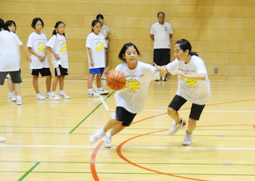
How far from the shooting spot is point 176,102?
4.64 meters

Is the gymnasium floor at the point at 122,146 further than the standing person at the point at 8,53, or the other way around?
the standing person at the point at 8,53

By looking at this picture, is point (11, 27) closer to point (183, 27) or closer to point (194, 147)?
point (194, 147)

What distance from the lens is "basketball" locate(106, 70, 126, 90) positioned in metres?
4.12

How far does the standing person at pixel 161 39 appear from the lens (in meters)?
11.5

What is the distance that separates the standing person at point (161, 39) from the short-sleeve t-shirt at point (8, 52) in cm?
548

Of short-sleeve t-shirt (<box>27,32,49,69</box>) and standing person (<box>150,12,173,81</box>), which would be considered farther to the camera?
standing person (<box>150,12,173,81</box>)

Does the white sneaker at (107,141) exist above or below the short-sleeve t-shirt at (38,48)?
below

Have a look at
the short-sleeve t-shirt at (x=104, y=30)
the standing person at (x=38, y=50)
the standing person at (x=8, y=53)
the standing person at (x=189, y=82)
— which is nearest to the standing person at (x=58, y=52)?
the standing person at (x=38, y=50)

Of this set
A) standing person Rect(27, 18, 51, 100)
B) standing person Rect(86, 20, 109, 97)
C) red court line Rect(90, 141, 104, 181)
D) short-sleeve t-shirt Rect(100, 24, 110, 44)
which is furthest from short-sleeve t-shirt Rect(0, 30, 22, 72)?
short-sleeve t-shirt Rect(100, 24, 110, 44)

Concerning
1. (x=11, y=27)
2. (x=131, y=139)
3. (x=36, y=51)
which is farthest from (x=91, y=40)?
(x=131, y=139)

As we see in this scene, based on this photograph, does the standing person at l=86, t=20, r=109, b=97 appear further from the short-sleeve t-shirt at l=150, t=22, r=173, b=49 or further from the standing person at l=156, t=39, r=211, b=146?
the standing person at l=156, t=39, r=211, b=146

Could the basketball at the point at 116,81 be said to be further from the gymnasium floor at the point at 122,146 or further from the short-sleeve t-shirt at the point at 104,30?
the short-sleeve t-shirt at the point at 104,30

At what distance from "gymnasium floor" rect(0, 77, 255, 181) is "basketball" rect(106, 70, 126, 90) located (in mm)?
813

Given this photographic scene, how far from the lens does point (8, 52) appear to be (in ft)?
22.8
